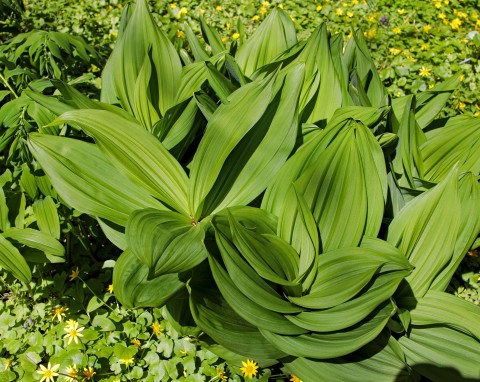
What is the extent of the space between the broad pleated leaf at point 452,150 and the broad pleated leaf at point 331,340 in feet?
2.47

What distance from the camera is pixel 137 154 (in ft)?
5.14

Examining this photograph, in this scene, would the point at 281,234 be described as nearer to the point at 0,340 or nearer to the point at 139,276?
the point at 139,276

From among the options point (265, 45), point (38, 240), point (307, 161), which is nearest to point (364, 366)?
point (307, 161)

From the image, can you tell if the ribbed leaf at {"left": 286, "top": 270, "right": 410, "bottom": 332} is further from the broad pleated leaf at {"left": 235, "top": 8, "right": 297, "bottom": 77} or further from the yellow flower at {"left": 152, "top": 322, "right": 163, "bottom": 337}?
the broad pleated leaf at {"left": 235, "top": 8, "right": 297, "bottom": 77}

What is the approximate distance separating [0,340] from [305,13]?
3.56 m

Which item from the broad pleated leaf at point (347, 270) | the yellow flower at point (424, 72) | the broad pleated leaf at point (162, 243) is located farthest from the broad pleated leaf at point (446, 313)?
the yellow flower at point (424, 72)

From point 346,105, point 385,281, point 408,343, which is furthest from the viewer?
point 346,105

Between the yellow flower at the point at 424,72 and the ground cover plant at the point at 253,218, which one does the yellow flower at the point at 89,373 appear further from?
the yellow flower at the point at 424,72

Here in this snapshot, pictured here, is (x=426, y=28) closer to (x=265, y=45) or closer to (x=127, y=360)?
(x=265, y=45)

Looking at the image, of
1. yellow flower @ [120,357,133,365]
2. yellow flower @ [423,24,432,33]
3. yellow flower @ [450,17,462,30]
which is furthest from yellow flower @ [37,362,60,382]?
yellow flower @ [450,17,462,30]

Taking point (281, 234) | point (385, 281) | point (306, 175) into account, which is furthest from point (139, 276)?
point (385, 281)

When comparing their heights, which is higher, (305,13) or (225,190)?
(305,13)

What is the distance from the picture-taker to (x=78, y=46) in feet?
7.25

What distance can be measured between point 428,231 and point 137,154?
3.28 ft
